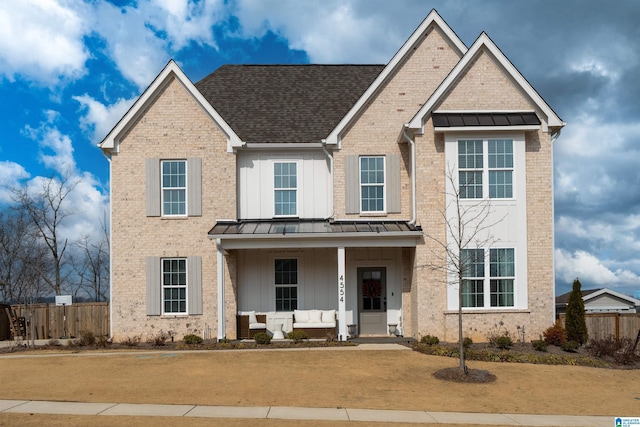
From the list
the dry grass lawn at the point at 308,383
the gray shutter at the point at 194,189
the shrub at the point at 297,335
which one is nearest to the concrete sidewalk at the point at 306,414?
the dry grass lawn at the point at 308,383

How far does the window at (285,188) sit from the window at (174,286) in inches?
159

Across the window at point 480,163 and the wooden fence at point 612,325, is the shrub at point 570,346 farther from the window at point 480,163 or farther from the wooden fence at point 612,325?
the window at point 480,163

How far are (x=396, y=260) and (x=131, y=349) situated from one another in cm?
976

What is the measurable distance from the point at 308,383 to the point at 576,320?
35.3 ft

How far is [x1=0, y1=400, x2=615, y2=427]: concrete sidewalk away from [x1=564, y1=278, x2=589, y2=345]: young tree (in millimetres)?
8811

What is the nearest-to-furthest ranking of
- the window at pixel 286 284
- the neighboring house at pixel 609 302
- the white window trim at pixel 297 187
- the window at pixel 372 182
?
the window at pixel 372 182 → the window at pixel 286 284 → the white window trim at pixel 297 187 → the neighboring house at pixel 609 302

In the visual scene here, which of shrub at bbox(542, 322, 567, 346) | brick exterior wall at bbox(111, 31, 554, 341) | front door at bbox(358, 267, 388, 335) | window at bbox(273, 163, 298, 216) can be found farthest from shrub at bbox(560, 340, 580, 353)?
window at bbox(273, 163, 298, 216)

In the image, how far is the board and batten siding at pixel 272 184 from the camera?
2227cm

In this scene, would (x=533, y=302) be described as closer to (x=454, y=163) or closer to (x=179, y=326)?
(x=454, y=163)

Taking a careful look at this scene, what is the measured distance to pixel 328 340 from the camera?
19594 mm

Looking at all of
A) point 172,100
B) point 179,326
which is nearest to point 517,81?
point 172,100

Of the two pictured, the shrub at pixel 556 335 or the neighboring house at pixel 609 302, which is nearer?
the shrub at pixel 556 335

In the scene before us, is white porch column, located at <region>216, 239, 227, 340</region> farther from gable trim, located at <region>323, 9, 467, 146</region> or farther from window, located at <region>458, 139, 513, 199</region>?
window, located at <region>458, 139, 513, 199</region>

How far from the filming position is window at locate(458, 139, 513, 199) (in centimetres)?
1989
